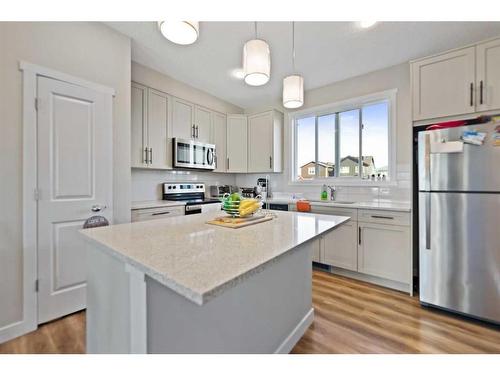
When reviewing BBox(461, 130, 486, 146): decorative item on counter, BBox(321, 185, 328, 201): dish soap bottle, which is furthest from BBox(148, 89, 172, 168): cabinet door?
BBox(461, 130, 486, 146): decorative item on counter

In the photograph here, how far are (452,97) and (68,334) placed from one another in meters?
3.79

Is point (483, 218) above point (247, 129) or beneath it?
beneath

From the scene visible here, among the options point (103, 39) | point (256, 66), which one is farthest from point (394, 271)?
point (103, 39)

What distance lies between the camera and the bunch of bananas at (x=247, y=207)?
4.99 ft

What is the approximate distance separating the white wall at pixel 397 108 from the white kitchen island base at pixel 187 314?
1933mm

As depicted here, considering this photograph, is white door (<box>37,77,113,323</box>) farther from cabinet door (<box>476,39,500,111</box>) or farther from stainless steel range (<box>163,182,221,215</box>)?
cabinet door (<box>476,39,500,111</box>)

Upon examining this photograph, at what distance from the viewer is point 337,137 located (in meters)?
3.46

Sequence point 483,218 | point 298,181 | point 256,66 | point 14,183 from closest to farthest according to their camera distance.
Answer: point 256,66 < point 14,183 < point 483,218 < point 298,181

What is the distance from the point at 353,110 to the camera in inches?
130

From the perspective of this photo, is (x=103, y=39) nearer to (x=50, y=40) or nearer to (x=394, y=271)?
(x=50, y=40)

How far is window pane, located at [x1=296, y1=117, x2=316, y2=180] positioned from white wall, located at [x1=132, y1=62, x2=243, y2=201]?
4.53ft

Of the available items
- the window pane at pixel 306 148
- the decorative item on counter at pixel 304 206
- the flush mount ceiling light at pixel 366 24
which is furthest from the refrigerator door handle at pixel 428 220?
the window pane at pixel 306 148

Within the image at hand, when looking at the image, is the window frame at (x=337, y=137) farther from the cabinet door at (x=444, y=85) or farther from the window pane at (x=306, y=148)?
the cabinet door at (x=444, y=85)

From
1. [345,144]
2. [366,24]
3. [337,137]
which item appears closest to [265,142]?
[337,137]
